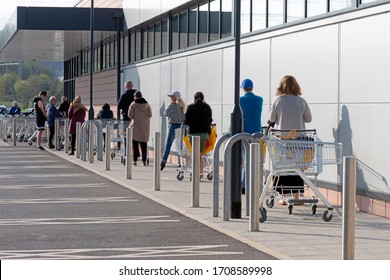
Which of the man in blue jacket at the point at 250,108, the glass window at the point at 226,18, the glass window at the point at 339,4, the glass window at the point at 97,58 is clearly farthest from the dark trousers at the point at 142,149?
the glass window at the point at 97,58

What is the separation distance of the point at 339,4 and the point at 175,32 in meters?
13.2

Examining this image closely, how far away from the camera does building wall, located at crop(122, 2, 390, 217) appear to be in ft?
49.2

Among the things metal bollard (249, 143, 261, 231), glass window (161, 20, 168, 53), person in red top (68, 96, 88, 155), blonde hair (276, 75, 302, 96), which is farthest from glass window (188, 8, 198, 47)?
metal bollard (249, 143, 261, 231)

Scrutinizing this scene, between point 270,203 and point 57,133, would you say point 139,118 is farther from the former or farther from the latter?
point 57,133

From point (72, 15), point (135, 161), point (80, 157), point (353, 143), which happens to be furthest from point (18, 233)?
point (72, 15)

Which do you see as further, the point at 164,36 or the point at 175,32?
the point at 164,36

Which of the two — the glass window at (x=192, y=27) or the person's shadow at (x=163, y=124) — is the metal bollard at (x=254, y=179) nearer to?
the glass window at (x=192, y=27)

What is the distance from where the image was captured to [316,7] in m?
17.6

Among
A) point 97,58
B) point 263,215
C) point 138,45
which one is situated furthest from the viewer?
point 97,58

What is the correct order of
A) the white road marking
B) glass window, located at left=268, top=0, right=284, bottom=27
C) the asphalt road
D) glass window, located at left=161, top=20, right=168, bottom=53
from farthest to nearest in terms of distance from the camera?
glass window, located at left=161, top=20, right=168, bottom=53 → glass window, located at left=268, top=0, right=284, bottom=27 → the asphalt road → the white road marking

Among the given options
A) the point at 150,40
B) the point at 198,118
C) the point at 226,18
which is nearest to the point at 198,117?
the point at 198,118

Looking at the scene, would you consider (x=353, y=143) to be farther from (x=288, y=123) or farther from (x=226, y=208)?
(x=226, y=208)

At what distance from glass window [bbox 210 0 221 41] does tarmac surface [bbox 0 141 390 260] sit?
16.7 ft

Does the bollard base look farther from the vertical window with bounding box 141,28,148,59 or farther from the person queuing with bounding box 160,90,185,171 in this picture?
the vertical window with bounding box 141,28,148,59
